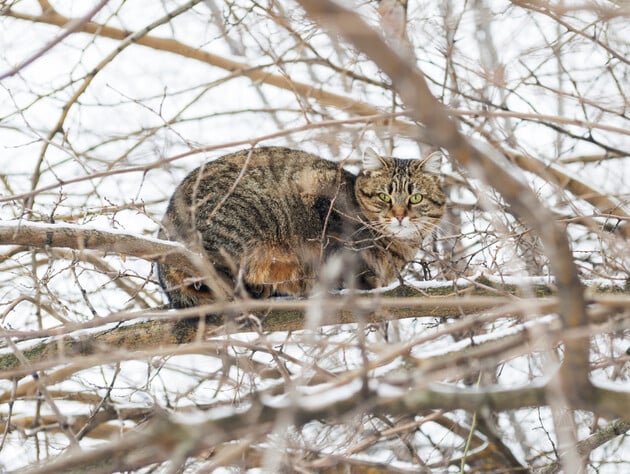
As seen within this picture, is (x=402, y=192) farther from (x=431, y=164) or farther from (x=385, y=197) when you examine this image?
(x=431, y=164)

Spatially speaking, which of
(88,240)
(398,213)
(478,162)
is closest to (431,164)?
(398,213)

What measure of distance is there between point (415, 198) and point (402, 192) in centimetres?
12

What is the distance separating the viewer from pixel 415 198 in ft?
18.4

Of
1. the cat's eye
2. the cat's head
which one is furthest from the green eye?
the cat's eye

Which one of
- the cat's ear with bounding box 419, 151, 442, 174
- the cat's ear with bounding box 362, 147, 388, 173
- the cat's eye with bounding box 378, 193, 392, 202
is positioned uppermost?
the cat's ear with bounding box 362, 147, 388, 173

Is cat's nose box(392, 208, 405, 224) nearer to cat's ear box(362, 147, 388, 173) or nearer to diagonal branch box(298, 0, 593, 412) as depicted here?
cat's ear box(362, 147, 388, 173)

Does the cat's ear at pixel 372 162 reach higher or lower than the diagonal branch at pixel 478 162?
higher

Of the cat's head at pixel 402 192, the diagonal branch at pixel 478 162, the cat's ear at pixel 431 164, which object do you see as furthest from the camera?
the cat's ear at pixel 431 164

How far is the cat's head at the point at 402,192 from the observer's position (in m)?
5.46

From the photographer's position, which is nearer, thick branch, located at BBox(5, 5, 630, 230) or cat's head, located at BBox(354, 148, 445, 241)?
thick branch, located at BBox(5, 5, 630, 230)

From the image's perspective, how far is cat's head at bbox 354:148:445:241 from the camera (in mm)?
5465

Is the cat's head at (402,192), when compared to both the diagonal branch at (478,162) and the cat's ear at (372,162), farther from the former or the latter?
the diagonal branch at (478,162)

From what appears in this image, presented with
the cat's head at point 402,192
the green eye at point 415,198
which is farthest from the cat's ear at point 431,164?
the green eye at point 415,198

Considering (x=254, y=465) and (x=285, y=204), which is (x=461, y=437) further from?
(x=285, y=204)
